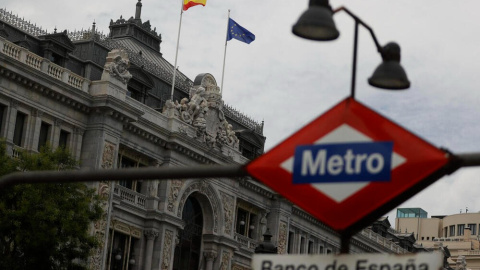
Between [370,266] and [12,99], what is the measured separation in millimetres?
46225

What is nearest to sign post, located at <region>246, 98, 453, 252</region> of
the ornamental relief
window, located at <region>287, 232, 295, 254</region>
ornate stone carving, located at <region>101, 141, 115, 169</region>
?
ornate stone carving, located at <region>101, 141, 115, 169</region>

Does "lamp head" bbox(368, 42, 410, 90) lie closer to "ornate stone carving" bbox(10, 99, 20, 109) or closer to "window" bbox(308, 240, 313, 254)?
"ornate stone carving" bbox(10, 99, 20, 109)

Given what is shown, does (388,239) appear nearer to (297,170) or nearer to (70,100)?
(70,100)

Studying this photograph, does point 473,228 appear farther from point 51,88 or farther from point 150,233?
point 51,88

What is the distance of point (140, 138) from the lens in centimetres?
6550

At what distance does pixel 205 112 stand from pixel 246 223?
1008 centimetres

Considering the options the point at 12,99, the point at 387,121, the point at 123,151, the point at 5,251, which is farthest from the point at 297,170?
the point at 123,151

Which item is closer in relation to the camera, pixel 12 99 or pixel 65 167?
pixel 65 167

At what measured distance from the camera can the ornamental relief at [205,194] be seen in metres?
68.6

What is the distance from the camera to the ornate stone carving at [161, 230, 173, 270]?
66250 mm

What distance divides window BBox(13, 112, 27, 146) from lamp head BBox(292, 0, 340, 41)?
43862 mm

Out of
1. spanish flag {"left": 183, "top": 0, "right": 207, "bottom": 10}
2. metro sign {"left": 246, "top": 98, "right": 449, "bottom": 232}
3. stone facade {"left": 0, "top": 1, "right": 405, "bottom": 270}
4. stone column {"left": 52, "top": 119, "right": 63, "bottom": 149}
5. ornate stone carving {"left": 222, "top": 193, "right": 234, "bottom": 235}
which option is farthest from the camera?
ornate stone carving {"left": 222, "top": 193, "right": 234, "bottom": 235}

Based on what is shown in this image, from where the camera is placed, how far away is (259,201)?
252ft

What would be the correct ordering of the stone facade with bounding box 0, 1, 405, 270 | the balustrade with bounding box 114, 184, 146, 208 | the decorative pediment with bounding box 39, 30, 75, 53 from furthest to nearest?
the balustrade with bounding box 114, 184, 146, 208, the decorative pediment with bounding box 39, 30, 75, 53, the stone facade with bounding box 0, 1, 405, 270
